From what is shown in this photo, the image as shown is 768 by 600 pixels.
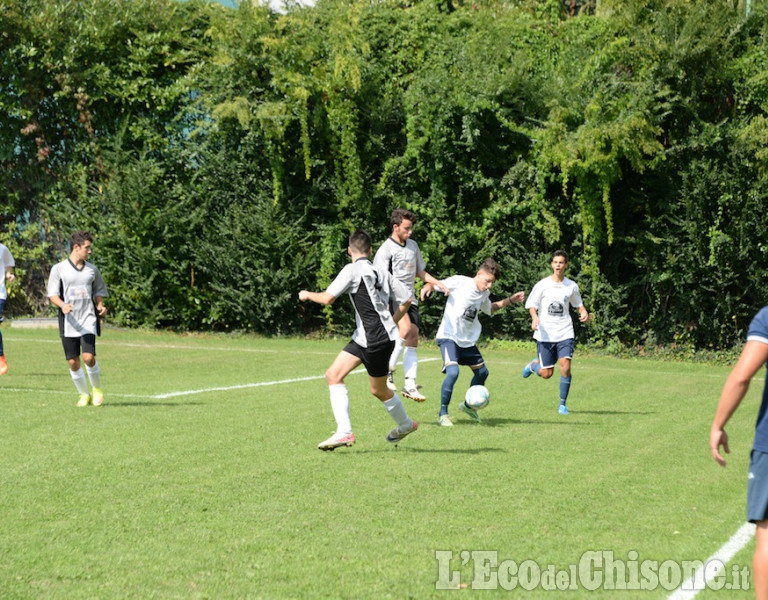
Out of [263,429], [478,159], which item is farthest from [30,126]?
[263,429]

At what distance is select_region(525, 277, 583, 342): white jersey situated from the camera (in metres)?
12.4

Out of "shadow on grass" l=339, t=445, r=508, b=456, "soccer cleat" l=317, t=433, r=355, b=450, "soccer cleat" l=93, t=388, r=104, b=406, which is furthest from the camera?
"soccer cleat" l=93, t=388, r=104, b=406

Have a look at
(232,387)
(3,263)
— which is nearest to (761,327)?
(232,387)

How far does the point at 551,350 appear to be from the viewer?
1258 centimetres

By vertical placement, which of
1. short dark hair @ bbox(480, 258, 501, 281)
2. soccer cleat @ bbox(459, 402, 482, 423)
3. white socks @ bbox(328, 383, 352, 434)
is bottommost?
soccer cleat @ bbox(459, 402, 482, 423)

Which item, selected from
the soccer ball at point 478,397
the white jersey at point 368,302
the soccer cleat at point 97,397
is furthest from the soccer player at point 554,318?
the soccer cleat at point 97,397

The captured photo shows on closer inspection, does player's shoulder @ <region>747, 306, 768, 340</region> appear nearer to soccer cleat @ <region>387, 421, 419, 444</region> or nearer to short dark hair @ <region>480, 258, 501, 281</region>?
soccer cleat @ <region>387, 421, 419, 444</region>

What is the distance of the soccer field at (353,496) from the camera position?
212 inches

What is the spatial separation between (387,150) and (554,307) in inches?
368

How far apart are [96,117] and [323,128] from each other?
5.52 meters

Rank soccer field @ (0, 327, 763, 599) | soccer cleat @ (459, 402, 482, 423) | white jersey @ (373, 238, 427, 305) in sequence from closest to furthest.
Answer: soccer field @ (0, 327, 763, 599) < soccer cleat @ (459, 402, 482, 423) < white jersey @ (373, 238, 427, 305)

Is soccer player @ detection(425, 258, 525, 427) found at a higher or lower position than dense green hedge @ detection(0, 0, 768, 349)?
lower

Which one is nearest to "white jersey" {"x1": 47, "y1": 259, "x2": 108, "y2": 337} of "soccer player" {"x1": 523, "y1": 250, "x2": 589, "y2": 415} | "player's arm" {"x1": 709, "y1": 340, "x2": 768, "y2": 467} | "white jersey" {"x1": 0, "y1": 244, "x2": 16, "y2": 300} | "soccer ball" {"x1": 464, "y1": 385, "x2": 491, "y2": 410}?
"white jersey" {"x1": 0, "y1": 244, "x2": 16, "y2": 300}

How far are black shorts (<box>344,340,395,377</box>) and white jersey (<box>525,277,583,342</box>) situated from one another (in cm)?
396
